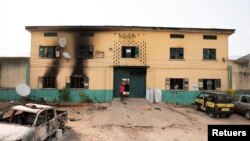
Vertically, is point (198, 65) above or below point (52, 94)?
above

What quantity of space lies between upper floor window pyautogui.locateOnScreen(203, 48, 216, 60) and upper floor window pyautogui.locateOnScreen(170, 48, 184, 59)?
234 cm

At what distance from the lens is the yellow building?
1056 inches

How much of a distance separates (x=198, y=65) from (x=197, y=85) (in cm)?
197

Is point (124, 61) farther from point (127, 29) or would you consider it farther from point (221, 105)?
point (221, 105)

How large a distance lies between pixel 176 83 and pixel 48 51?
1304 cm

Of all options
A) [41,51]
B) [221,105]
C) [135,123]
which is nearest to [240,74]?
[221,105]

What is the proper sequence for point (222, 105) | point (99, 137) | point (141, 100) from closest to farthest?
point (99, 137), point (222, 105), point (141, 100)

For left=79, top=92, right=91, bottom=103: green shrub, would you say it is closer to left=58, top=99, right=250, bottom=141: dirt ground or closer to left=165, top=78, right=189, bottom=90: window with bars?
left=58, top=99, right=250, bottom=141: dirt ground

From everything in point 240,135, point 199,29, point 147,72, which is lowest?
point 240,135

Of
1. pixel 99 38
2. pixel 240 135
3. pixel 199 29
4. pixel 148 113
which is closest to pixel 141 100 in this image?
pixel 148 113

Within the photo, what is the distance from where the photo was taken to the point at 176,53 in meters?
27.4

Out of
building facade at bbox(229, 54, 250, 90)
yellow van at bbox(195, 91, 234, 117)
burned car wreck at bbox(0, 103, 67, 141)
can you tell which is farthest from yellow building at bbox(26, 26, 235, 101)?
burned car wreck at bbox(0, 103, 67, 141)

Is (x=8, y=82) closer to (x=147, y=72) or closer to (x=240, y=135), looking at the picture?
(x=147, y=72)

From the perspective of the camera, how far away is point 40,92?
27.2 m
